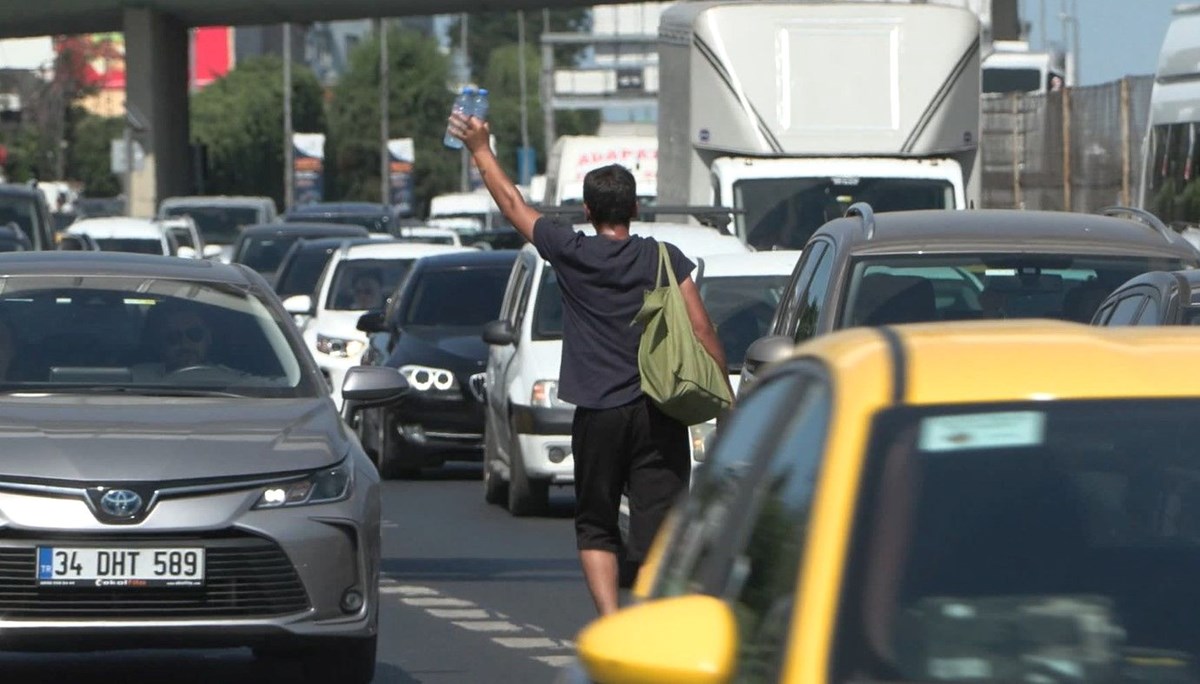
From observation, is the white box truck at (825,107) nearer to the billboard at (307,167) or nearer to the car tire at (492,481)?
the car tire at (492,481)

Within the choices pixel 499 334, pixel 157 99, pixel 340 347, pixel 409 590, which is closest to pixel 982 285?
pixel 409 590

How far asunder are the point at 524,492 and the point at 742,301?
1.89 metres

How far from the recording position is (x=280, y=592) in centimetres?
803

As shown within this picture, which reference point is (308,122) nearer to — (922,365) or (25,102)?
(25,102)

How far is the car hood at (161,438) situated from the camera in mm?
7906

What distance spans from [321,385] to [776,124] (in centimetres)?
1185

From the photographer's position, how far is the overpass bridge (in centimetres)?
5341

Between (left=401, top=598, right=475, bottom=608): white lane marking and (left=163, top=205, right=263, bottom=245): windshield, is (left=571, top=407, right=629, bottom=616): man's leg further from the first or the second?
(left=163, top=205, right=263, bottom=245): windshield

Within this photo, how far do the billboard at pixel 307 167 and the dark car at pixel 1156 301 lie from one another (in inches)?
3120

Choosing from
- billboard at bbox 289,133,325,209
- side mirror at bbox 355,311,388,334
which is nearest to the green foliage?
billboard at bbox 289,133,325,209

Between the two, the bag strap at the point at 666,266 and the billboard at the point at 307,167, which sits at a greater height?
the bag strap at the point at 666,266

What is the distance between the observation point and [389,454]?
60.6ft

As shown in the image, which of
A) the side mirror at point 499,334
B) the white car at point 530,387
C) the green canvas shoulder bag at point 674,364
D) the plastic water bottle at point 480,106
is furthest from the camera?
the white car at point 530,387

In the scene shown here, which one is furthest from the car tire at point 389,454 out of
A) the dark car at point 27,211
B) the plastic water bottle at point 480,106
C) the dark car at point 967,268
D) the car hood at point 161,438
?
the car hood at point 161,438
